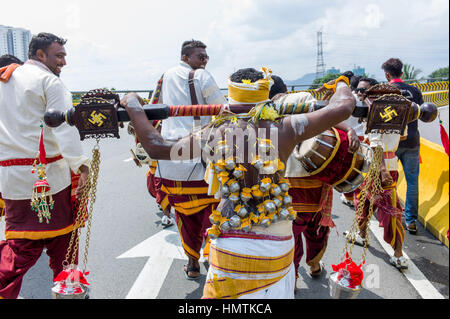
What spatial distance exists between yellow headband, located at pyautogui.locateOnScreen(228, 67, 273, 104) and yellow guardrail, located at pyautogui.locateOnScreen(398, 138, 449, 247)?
355cm

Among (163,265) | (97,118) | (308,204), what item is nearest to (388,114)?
(308,204)

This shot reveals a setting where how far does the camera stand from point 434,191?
17.1 feet

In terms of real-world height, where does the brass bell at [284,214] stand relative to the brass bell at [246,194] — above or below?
below

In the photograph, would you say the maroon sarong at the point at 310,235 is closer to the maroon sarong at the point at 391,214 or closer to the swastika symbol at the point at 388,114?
the maroon sarong at the point at 391,214

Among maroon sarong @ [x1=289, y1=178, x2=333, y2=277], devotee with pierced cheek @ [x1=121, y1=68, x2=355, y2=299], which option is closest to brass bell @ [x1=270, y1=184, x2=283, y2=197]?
devotee with pierced cheek @ [x1=121, y1=68, x2=355, y2=299]

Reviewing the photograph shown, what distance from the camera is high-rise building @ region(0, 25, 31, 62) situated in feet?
14.0

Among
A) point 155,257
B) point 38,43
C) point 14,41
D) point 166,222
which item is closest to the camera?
point 38,43

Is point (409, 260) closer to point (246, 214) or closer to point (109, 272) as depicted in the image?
point (246, 214)

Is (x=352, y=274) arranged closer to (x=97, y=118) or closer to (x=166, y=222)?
(x=97, y=118)

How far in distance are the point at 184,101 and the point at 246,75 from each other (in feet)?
4.84

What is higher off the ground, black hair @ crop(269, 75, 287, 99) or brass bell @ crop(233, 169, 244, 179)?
black hair @ crop(269, 75, 287, 99)

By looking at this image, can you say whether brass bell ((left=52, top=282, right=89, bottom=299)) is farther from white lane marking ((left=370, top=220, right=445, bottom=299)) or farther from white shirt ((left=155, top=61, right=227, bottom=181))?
white lane marking ((left=370, top=220, right=445, bottom=299))

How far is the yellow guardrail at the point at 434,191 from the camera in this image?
4703 mm

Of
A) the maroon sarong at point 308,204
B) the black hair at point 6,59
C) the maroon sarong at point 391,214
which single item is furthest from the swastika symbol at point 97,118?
the black hair at point 6,59
